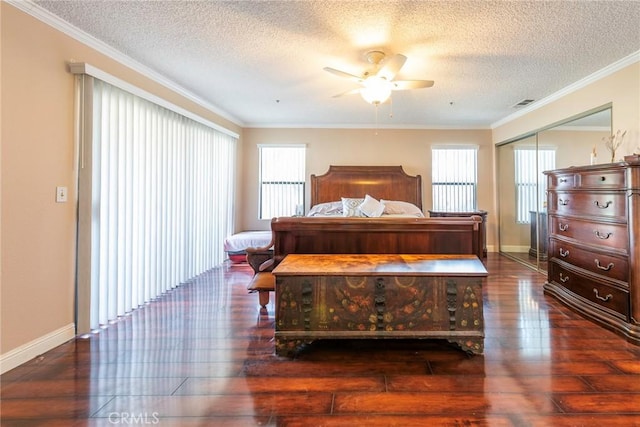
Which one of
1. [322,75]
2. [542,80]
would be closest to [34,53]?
[322,75]

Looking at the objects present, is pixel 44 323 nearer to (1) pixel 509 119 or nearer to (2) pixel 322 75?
(2) pixel 322 75

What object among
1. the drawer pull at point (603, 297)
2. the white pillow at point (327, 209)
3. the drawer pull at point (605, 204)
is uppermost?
the white pillow at point (327, 209)

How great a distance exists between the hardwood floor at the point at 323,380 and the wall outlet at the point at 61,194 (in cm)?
109

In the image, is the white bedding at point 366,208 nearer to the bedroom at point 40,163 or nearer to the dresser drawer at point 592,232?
the dresser drawer at point 592,232

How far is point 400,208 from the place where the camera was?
5.39m

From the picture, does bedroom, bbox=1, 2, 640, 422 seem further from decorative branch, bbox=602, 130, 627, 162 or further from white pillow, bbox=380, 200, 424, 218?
white pillow, bbox=380, 200, 424, 218

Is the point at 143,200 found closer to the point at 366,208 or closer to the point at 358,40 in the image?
the point at 358,40

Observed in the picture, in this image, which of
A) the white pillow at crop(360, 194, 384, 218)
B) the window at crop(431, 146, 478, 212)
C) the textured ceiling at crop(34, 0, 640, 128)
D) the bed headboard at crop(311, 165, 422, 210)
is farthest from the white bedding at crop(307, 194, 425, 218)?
the textured ceiling at crop(34, 0, 640, 128)

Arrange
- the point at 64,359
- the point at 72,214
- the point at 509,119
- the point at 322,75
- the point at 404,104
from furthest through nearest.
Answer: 1. the point at 509,119
2. the point at 404,104
3. the point at 322,75
4. the point at 72,214
5. the point at 64,359

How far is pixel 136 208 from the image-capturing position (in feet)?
10.6

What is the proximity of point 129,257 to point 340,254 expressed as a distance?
2087 millimetres

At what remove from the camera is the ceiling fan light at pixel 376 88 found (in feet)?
9.48

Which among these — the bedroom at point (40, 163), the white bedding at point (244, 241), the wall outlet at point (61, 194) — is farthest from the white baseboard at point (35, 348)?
the white bedding at point (244, 241)

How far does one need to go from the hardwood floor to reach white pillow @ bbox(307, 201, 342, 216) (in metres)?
2.89
